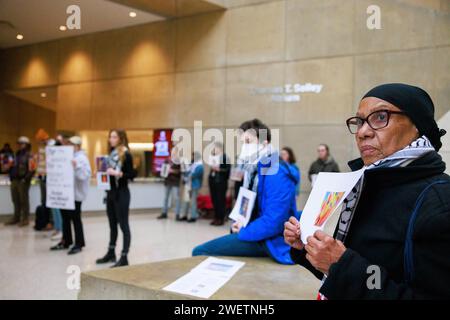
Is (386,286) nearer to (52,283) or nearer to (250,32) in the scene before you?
(52,283)

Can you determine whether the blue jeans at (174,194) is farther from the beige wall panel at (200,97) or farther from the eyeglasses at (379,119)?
the eyeglasses at (379,119)

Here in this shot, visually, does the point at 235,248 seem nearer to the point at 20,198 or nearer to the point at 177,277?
the point at 177,277

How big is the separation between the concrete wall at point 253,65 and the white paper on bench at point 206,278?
212 inches

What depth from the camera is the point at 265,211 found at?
3.00 metres

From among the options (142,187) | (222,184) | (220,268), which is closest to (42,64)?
(142,187)

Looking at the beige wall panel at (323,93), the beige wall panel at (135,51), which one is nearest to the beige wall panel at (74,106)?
the beige wall panel at (135,51)

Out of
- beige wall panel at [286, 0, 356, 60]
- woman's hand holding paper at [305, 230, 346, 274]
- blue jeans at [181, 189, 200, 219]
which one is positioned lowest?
blue jeans at [181, 189, 200, 219]

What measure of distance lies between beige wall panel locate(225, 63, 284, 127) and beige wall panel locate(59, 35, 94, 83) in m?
4.95

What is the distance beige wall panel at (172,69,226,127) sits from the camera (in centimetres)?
1075

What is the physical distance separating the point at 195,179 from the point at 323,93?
11.4 ft

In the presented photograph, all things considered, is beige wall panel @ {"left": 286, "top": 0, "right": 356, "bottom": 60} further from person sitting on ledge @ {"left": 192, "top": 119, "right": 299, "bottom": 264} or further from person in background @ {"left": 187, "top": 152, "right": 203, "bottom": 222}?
person sitting on ledge @ {"left": 192, "top": 119, "right": 299, "bottom": 264}

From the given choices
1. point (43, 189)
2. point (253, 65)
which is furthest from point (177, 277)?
point (253, 65)

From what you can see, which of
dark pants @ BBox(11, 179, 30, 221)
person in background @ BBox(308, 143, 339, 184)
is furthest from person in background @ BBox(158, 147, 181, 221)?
person in background @ BBox(308, 143, 339, 184)
